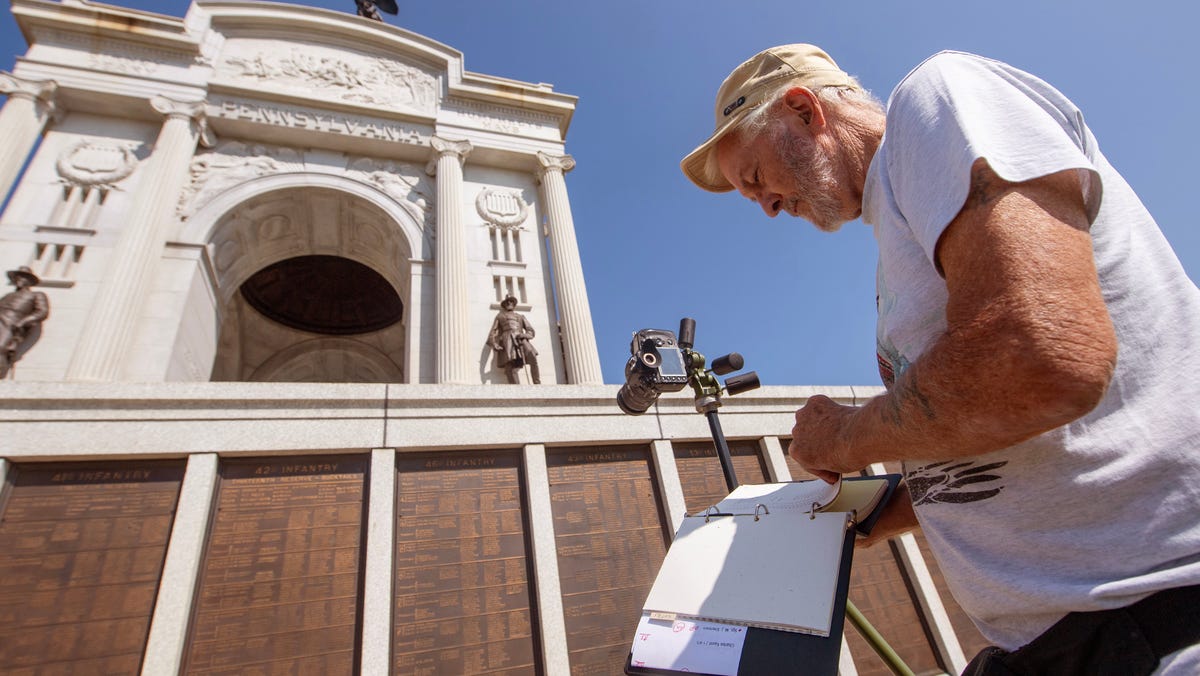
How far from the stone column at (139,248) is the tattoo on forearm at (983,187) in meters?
9.10

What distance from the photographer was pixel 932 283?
1.10m

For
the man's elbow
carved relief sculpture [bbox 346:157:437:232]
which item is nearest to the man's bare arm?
the man's elbow

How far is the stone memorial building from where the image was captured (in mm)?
3910

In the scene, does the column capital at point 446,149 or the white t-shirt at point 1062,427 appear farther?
the column capital at point 446,149

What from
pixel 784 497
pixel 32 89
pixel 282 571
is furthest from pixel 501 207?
pixel 784 497

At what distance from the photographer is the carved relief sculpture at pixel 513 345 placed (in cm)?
884

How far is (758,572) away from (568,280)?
30.0 ft

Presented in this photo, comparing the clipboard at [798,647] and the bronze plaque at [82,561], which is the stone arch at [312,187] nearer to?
the bronze plaque at [82,561]

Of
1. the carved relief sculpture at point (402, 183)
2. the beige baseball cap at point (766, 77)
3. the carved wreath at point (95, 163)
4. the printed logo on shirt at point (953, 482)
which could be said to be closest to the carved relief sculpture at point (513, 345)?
the carved relief sculpture at point (402, 183)

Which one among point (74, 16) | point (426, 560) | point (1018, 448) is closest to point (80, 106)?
point (74, 16)

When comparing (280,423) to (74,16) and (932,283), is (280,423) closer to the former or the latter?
(932,283)

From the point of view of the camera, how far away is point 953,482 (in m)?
1.14

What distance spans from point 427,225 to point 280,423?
6.99 m

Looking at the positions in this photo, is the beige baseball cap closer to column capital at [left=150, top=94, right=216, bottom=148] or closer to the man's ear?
the man's ear
